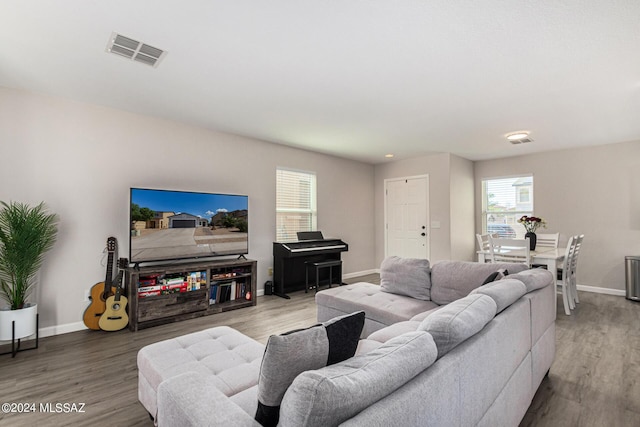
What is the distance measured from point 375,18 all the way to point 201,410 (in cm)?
229

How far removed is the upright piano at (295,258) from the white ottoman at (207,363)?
2759 millimetres

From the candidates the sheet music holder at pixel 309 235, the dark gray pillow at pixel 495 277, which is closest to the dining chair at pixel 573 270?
the dark gray pillow at pixel 495 277

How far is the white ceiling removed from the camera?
1961mm

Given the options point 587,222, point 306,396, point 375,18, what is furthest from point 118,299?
point 587,222

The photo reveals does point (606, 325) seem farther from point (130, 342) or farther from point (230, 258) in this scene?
point (130, 342)

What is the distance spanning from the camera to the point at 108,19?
79.9 inches

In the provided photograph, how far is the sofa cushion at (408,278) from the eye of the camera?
2.98m

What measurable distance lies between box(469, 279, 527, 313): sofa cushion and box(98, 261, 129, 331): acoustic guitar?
Answer: 11.6 feet

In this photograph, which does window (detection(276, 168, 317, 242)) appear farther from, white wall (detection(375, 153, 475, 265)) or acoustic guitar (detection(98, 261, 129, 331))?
acoustic guitar (detection(98, 261, 129, 331))

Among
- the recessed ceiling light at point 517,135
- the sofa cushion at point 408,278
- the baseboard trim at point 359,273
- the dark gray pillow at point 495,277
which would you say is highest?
the recessed ceiling light at point 517,135

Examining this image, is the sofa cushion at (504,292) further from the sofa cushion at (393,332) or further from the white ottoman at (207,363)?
the white ottoman at (207,363)

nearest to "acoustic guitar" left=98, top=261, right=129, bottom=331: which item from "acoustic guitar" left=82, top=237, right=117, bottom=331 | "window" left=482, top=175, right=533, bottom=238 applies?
A: "acoustic guitar" left=82, top=237, right=117, bottom=331

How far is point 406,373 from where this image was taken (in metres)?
0.97

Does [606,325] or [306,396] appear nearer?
[306,396]
